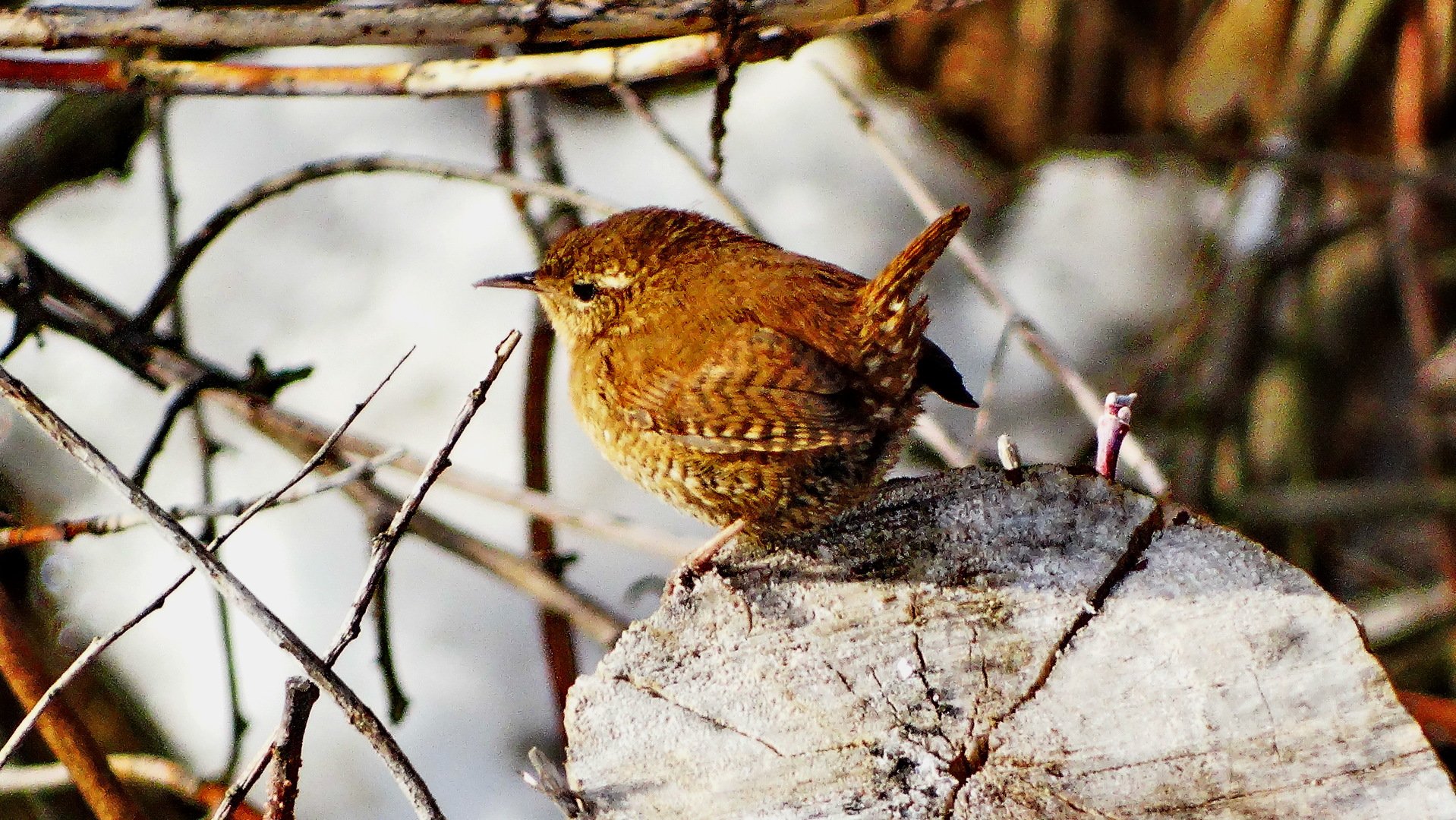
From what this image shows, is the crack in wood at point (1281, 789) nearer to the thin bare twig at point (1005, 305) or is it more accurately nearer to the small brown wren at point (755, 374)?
the small brown wren at point (755, 374)

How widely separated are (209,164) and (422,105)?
2.39ft

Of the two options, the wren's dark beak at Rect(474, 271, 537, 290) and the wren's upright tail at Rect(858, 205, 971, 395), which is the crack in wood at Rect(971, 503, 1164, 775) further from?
the wren's dark beak at Rect(474, 271, 537, 290)

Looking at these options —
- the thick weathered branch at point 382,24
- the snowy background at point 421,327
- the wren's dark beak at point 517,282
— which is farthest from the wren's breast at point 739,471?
the snowy background at point 421,327

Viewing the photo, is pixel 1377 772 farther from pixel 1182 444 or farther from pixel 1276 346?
pixel 1276 346

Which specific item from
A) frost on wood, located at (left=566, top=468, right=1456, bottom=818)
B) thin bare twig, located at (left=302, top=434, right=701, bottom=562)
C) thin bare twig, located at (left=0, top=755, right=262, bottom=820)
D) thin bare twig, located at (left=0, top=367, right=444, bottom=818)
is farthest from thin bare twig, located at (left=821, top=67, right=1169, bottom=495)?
thin bare twig, located at (left=0, top=755, right=262, bottom=820)

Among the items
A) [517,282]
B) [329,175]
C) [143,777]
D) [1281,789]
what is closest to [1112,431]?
[1281,789]

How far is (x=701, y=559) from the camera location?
6.77ft

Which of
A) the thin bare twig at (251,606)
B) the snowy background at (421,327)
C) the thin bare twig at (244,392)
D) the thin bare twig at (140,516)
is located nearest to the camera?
the thin bare twig at (251,606)

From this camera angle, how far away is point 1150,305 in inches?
187

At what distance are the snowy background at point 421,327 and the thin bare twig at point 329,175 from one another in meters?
1.12

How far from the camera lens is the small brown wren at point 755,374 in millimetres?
2156

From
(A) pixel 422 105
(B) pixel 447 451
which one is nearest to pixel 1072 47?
(A) pixel 422 105

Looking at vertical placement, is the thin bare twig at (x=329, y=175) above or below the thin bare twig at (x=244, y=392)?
above

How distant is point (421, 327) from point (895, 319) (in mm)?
A: 2243
